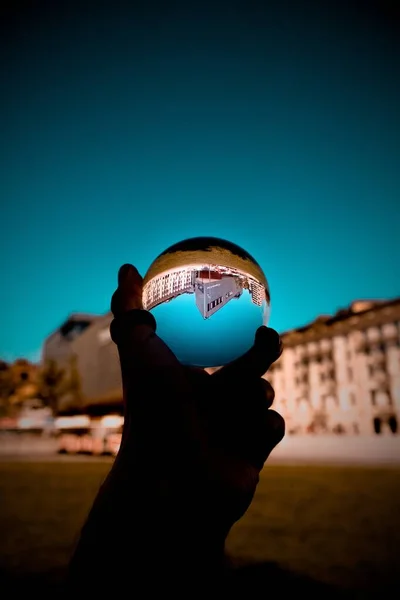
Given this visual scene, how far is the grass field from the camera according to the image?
3699 mm

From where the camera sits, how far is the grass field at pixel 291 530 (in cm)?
370

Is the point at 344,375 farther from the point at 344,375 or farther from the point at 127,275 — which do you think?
the point at 127,275

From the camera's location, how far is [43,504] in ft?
23.6

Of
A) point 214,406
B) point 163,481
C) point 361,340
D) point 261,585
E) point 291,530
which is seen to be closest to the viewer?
point 163,481

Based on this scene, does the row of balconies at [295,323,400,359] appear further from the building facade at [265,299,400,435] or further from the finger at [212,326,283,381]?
the finger at [212,326,283,381]

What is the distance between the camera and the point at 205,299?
2383 mm

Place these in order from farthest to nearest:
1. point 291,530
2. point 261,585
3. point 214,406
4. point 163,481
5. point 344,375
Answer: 1. point 344,375
2. point 291,530
3. point 261,585
4. point 214,406
5. point 163,481

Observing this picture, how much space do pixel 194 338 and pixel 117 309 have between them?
1.61 feet

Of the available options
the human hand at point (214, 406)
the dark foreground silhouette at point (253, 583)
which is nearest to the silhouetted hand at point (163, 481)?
the human hand at point (214, 406)

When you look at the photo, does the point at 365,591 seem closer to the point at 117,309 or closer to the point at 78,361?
the point at 117,309

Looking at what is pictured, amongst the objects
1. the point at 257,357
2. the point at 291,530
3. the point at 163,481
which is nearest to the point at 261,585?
the point at 291,530

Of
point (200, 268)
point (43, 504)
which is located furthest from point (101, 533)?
point (43, 504)

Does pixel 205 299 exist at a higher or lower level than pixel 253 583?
higher

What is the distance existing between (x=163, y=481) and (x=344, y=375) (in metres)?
12.8
